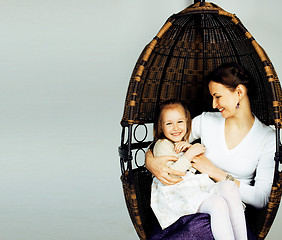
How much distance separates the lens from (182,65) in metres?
3.17

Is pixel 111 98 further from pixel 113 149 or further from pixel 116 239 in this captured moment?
pixel 116 239

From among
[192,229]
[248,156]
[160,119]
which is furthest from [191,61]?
[192,229]

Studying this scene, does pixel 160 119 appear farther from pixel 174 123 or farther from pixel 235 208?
pixel 235 208

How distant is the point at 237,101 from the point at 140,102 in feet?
2.40

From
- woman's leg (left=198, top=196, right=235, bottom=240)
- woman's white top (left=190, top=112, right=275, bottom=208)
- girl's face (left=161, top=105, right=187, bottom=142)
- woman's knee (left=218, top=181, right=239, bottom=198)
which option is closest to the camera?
woman's leg (left=198, top=196, right=235, bottom=240)

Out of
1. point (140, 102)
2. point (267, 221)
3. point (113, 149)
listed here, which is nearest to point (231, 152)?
point (267, 221)

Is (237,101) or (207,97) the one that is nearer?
(237,101)

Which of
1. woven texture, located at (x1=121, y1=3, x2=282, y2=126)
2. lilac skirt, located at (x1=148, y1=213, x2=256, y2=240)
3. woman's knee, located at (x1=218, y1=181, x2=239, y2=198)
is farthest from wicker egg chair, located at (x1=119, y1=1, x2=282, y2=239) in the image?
lilac skirt, located at (x1=148, y1=213, x2=256, y2=240)

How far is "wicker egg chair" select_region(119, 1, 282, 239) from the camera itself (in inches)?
100

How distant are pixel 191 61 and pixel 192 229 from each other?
143cm

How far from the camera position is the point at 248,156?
8.64 feet

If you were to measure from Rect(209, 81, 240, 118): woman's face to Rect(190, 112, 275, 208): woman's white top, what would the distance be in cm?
18

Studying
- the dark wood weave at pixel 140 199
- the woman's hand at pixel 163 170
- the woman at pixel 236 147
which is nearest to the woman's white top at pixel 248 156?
the woman at pixel 236 147

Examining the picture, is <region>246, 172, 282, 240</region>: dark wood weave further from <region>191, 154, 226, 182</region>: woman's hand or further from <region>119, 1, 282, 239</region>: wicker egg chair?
<region>191, 154, 226, 182</region>: woman's hand
